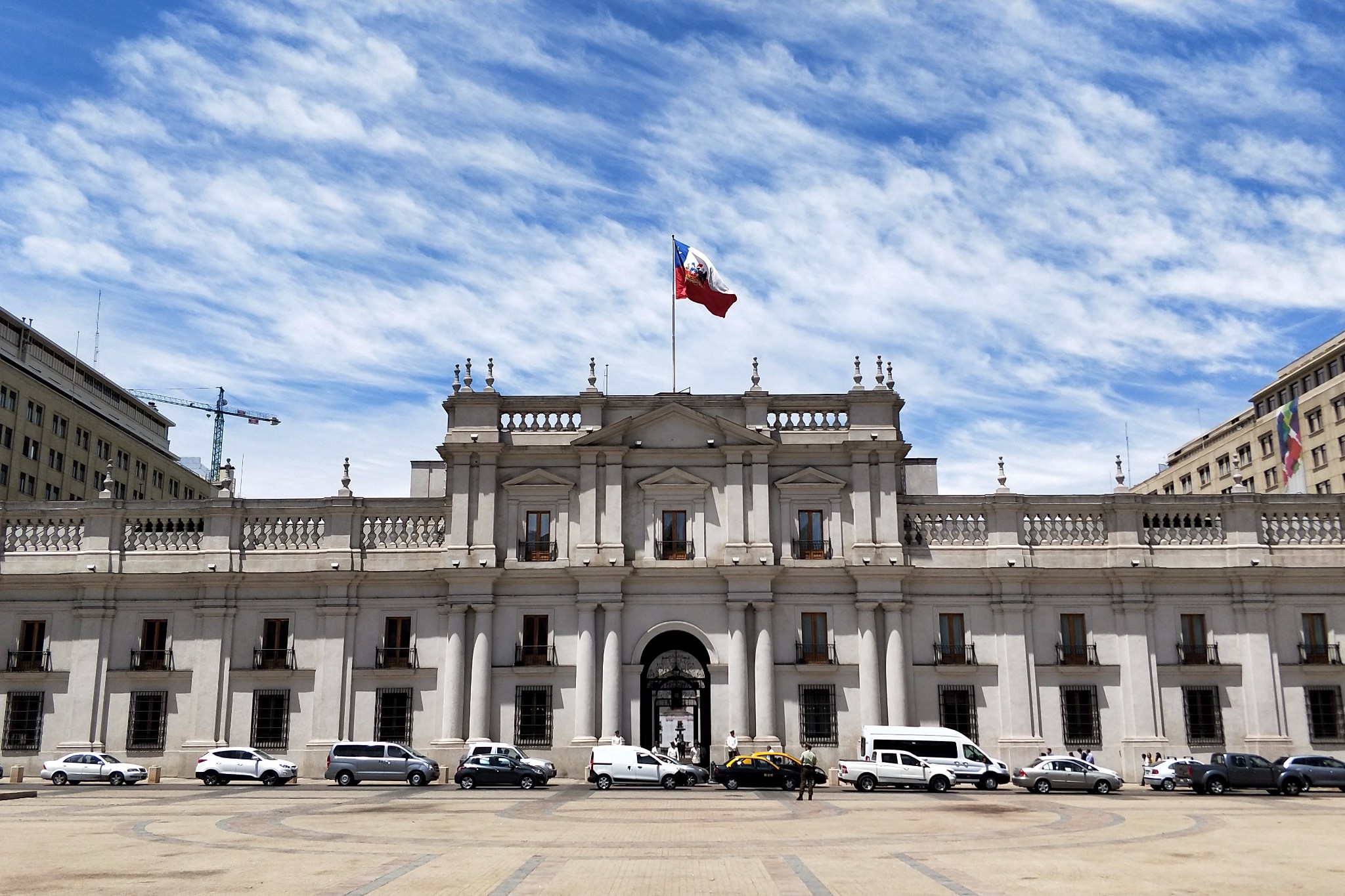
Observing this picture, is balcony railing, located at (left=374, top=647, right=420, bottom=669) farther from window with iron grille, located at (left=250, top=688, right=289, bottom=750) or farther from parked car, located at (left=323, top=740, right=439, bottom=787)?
parked car, located at (left=323, top=740, right=439, bottom=787)

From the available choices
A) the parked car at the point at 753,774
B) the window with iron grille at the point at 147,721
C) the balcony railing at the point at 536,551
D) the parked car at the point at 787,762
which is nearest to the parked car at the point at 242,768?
the window with iron grille at the point at 147,721

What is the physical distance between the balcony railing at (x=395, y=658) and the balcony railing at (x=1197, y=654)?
102ft

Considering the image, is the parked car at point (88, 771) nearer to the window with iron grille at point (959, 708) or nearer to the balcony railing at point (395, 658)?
the balcony railing at point (395, 658)

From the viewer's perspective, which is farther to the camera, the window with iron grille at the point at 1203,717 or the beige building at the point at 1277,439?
the beige building at the point at 1277,439

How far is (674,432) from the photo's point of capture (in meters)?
49.8

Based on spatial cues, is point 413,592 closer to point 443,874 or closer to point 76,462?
point 443,874

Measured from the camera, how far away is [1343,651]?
156 feet

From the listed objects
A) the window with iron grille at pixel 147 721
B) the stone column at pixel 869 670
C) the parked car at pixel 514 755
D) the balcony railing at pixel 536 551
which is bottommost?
the parked car at pixel 514 755

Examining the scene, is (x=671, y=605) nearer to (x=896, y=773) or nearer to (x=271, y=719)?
(x=896, y=773)

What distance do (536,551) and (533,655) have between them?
14.0 ft

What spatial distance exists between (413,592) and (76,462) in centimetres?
4137

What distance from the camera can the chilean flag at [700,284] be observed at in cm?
5031

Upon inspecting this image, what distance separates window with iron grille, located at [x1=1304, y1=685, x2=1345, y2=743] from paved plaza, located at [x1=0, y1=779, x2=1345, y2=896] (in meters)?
10.1

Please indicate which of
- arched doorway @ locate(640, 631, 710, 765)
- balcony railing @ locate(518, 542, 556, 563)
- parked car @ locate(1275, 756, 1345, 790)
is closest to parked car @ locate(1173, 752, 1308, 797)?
parked car @ locate(1275, 756, 1345, 790)
